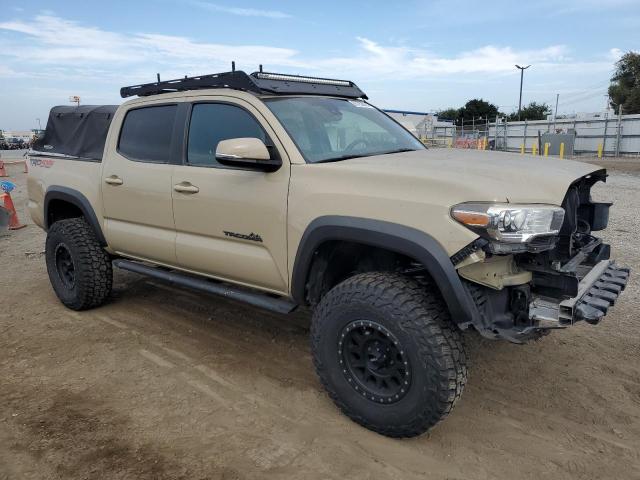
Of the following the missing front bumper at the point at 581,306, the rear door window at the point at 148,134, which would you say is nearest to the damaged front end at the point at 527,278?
the missing front bumper at the point at 581,306

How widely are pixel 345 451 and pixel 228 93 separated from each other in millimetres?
2498

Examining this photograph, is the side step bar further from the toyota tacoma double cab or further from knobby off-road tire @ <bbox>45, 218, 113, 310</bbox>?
knobby off-road tire @ <bbox>45, 218, 113, 310</bbox>

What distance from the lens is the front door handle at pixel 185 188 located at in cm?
379

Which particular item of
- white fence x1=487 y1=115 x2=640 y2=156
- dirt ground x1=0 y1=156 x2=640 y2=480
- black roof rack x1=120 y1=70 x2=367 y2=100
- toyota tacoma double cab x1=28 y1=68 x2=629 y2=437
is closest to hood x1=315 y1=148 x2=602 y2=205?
toyota tacoma double cab x1=28 y1=68 x2=629 y2=437

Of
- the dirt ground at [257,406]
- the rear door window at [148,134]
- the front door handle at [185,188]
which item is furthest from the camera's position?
the rear door window at [148,134]

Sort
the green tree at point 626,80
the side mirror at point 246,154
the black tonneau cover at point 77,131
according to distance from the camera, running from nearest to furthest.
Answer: the side mirror at point 246,154 → the black tonneau cover at point 77,131 → the green tree at point 626,80

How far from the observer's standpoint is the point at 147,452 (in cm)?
289

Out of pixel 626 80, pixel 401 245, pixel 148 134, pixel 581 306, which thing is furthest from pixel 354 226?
pixel 626 80

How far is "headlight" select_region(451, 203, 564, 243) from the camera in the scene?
8.29ft

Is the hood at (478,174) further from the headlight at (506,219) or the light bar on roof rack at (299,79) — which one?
the light bar on roof rack at (299,79)

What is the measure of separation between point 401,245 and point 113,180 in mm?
2869

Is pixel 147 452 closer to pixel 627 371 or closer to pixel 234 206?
pixel 234 206

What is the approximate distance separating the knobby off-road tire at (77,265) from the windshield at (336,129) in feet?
8.03

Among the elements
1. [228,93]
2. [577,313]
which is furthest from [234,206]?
[577,313]
